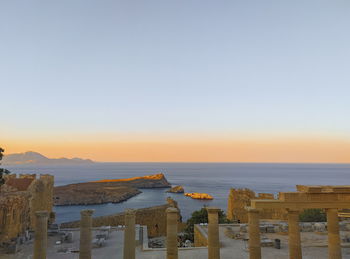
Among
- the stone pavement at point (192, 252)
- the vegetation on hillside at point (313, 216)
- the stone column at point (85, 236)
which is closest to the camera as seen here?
the stone column at point (85, 236)

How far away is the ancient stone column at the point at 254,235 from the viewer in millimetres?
13961

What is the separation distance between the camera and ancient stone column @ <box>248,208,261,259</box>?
14.0m

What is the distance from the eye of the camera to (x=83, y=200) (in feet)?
315

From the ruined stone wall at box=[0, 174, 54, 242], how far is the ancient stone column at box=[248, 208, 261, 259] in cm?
2083

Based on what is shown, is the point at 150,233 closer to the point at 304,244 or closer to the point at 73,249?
the point at 73,249

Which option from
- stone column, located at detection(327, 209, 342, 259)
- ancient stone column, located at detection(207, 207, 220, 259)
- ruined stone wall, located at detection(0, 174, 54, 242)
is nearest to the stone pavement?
ruined stone wall, located at detection(0, 174, 54, 242)

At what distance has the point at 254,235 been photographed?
14.0 m

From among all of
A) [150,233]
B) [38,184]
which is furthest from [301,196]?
[38,184]

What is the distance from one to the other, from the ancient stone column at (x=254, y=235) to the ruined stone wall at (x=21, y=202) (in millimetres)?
20831

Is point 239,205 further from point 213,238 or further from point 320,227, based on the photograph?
point 213,238


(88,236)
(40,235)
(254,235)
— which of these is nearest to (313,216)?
(254,235)

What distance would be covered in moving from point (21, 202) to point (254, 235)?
2311 cm

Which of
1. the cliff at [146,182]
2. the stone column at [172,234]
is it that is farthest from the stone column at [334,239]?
the cliff at [146,182]

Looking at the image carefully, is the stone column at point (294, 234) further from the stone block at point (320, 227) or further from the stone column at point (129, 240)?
the stone block at point (320, 227)
